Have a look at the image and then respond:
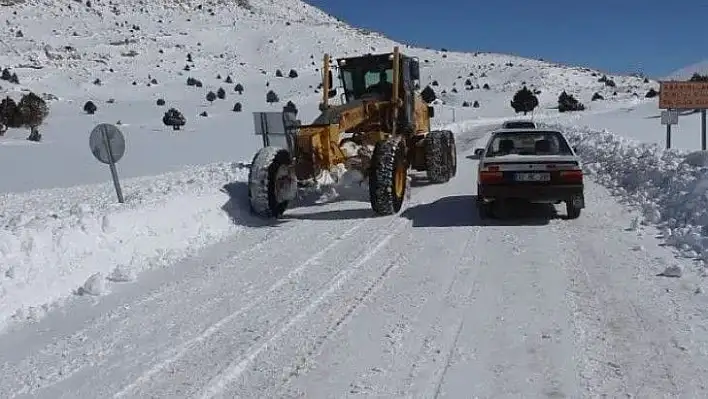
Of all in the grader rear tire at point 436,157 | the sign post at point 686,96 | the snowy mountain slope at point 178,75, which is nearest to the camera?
the grader rear tire at point 436,157

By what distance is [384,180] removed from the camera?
12.1m

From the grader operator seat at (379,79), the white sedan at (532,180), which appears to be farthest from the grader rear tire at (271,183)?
the white sedan at (532,180)

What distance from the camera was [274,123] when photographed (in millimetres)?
19719

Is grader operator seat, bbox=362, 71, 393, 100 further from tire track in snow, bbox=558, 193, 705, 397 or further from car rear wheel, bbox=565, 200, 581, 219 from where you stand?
tire track in snow, bbox=558, 193, 705, 397

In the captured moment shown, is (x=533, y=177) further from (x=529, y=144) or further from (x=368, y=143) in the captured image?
(x=368, y=143)

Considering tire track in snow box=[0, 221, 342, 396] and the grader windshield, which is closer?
tire track in snow box=[0, 221, 342, 396]

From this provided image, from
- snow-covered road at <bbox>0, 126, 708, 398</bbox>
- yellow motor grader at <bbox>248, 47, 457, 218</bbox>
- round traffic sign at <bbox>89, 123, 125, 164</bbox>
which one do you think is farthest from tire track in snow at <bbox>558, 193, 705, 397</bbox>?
round traffic sign at <bbox>89, 123, 125, 164</bbox>

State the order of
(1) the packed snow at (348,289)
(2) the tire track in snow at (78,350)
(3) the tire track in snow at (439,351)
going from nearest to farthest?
(3) the tire track in snow at (439,351) → (1) the packed snow at (348,289) → (2) the tire track in snow at (78,350)

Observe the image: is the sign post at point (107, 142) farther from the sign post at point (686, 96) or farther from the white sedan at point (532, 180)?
the sign post at point (686, 96)

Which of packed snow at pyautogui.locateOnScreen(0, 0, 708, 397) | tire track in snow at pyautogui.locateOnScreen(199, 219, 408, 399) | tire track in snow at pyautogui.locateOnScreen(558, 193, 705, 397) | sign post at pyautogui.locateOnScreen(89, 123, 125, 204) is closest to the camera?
tire track in snow at pyautogui.locateOnScreen(558, 193, 705, 397)

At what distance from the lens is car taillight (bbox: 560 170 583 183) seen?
11.4m

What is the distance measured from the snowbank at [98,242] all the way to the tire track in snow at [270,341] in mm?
2448

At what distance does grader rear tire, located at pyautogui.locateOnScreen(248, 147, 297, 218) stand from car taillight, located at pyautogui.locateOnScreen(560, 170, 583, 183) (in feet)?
14.5

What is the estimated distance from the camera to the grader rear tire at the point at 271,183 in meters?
12.3
